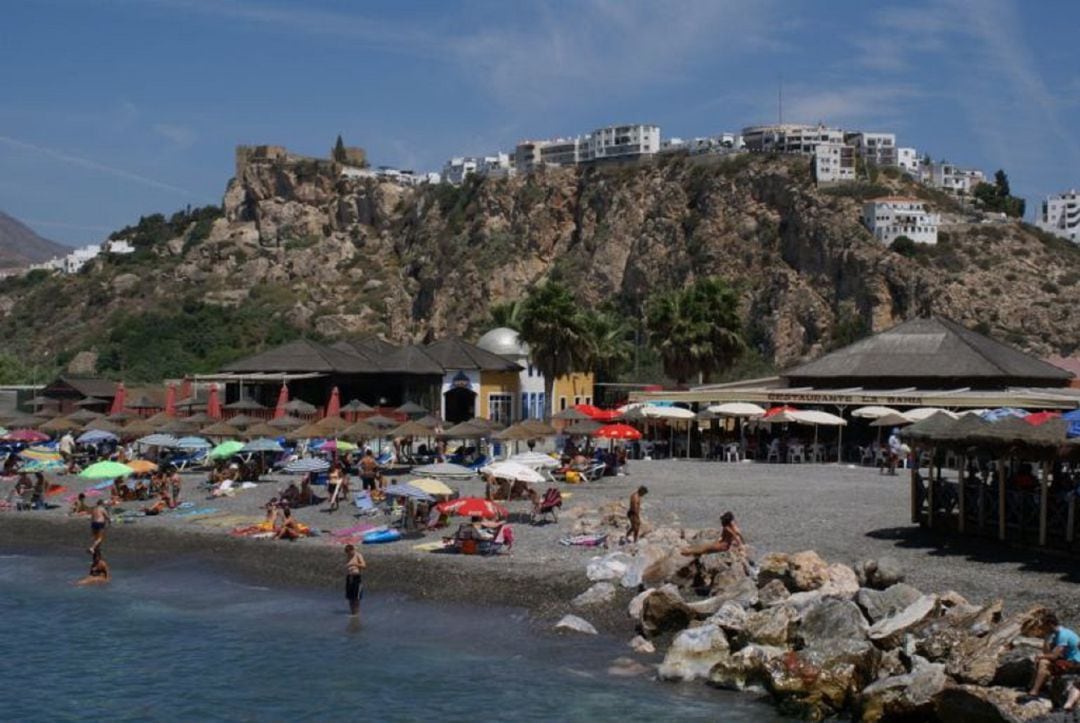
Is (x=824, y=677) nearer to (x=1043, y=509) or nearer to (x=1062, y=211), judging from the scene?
(x=1043, y=509)

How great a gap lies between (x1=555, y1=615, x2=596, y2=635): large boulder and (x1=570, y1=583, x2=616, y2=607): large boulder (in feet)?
2.08

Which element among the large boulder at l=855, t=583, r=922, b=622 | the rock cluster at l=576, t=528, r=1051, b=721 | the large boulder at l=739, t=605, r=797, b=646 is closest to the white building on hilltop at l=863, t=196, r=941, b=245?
the rock cluster at l=576, t=528, r=1051, b=721

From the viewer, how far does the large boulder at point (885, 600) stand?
17.0m

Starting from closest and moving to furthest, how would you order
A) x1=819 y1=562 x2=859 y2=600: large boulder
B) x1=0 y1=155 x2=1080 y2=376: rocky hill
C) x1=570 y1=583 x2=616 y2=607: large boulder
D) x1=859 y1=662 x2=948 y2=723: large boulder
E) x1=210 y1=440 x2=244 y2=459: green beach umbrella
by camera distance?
1. x1=859 y1=662 x2=948 y2=723: large boulder
2. x1=819 y1=562 x2=859 y2=600: large boulder
3. x1=570 y1=583 x2=616 y2=607: large boulder
4. x1=210 y1=440 x2=244 y2=459: green beach umbrella
5. x1=0 y1=155 x2=1080 y2=376: rocky hill

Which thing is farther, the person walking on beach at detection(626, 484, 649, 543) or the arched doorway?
the arched doorway

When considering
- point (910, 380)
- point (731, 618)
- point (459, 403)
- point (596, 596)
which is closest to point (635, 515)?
point (596, 596)

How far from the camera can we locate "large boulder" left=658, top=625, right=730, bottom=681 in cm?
1669

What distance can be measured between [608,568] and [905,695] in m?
7.62

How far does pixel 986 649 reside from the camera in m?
14.8

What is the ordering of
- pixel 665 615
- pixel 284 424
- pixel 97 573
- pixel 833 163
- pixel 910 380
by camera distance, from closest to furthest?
pixel 665 615, pixel 97 573, pixel 284 424, pixel 910 380, pixel 833 163

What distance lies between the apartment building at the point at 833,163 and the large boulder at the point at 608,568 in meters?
95.0

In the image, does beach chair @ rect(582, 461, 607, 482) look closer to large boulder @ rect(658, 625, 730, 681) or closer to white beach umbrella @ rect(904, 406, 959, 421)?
white beach umbrella @ rect(904, 406, 959, 421)

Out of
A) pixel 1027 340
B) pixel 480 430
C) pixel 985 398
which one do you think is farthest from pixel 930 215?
pixel 480 430

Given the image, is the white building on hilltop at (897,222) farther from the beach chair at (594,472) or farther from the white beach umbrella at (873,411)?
the beach chair at (594,472)
